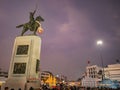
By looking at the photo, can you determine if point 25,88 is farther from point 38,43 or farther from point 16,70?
point 38,43

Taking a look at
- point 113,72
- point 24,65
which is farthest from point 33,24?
point 113,72

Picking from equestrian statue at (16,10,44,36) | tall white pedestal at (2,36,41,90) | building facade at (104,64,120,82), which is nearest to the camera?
tall white pedestal at (2,36,41,90)

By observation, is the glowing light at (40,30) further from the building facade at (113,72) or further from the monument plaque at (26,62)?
the building facade at (113,72)

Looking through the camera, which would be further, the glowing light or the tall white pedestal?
the glowing light

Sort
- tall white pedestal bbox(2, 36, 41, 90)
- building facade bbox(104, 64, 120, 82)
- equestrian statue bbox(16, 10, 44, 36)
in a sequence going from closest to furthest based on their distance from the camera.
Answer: tall white pedestal bbox(2, 36, 41, 90) < equestrian statue bbox(16, 10, 44, 36) < building facade bbox(104, 64, 120, 82)

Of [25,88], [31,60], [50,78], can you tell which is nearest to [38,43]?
[31,60]

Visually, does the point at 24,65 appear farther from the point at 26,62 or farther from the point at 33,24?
the point at 33,24

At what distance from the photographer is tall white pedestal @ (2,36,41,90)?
17812 mm

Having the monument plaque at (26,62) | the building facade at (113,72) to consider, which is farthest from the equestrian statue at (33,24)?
the building facade at (113,72)

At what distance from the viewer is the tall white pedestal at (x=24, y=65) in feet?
58.4

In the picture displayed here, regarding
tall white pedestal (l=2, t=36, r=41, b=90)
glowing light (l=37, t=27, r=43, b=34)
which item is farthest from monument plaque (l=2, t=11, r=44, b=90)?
glowing light (l=37, t=27, r=43, b=34)

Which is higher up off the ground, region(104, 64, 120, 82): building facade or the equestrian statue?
the equestrian statue

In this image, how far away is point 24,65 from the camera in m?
19.0

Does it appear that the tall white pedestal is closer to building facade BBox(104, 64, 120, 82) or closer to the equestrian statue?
the equestrian statue
